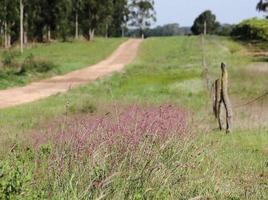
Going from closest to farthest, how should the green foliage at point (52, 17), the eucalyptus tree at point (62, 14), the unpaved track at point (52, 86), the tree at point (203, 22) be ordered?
the unpaved track at point (52, 86) → the green foliage at point (52, 17) → the eucalyptus tree at point (62, 14) → the tree at point (203, 22)

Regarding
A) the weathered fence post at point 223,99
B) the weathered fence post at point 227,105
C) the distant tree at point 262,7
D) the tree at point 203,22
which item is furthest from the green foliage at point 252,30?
the weathered fence post at point 227,105

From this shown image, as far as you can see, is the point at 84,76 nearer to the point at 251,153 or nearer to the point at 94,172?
the point at 251,153

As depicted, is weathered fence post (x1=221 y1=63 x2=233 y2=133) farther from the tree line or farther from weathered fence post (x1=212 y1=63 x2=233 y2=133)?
the tree line

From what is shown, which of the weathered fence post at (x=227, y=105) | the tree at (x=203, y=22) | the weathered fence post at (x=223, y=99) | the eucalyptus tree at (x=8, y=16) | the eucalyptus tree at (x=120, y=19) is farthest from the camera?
the tree at (x=203, y=22)

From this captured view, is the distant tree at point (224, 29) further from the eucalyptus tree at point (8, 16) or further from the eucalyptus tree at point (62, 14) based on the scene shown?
the eucalyptus tree at point (8, 16)

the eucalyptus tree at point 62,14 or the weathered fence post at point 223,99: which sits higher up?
the eucalyptus tree at point 62,14

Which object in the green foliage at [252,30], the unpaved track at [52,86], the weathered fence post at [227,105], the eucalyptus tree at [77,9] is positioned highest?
the eucalyptus tree at [77,9]

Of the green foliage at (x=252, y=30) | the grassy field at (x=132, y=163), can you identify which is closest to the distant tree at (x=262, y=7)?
the green foliage at (x=252, y=30)

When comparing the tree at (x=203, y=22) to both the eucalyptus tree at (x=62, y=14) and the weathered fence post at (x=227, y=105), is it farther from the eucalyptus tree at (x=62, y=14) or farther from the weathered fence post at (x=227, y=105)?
the weathered fence post at (x=227, y=105)

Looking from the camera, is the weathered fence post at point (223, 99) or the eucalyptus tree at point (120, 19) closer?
the weathered fence post at point (223, 99)

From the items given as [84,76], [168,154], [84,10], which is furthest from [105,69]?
[84,10]

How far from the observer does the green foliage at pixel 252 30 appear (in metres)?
75.5

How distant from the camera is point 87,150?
610cm

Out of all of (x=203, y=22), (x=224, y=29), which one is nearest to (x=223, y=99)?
(x=224, y=29)
